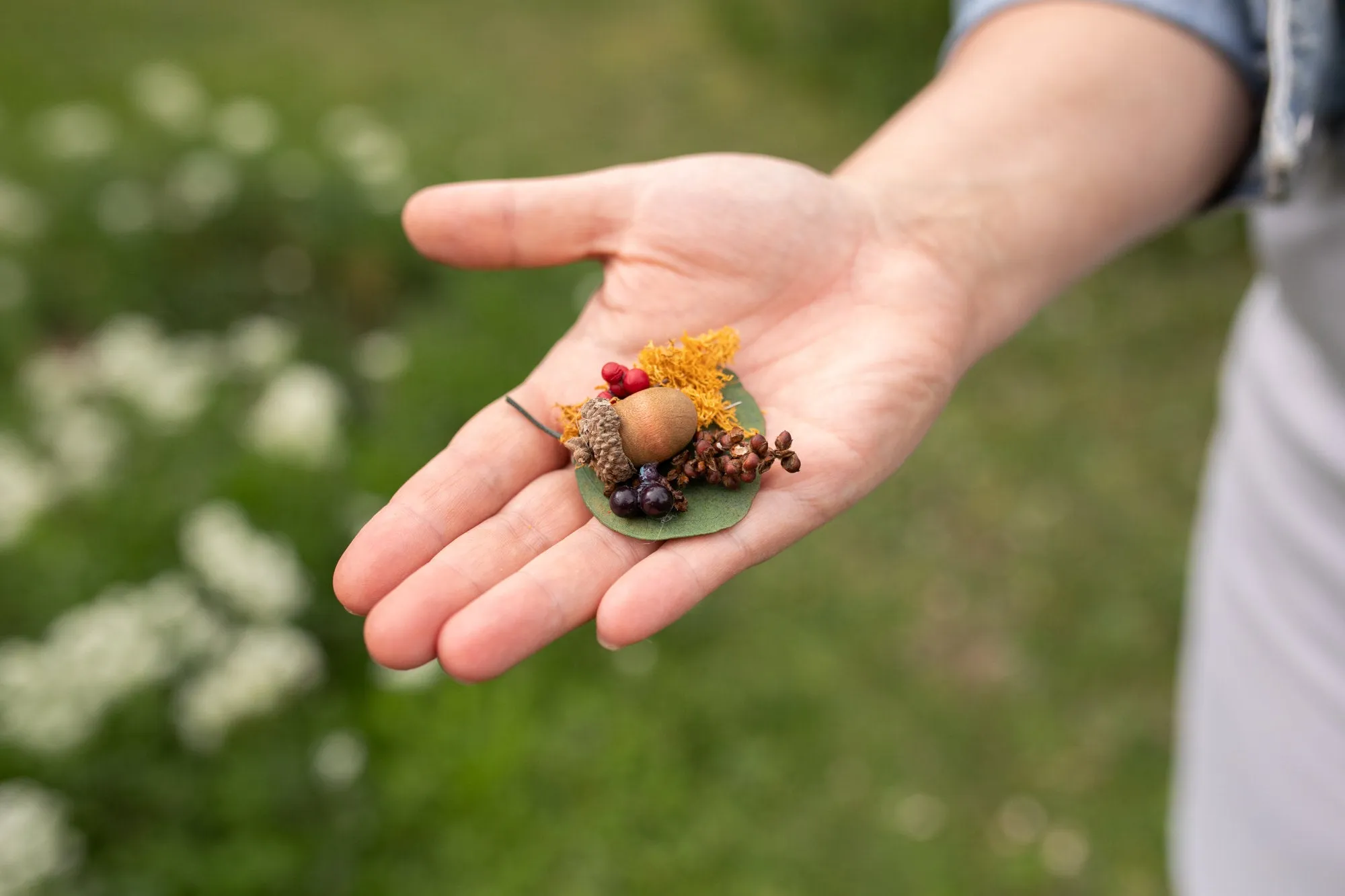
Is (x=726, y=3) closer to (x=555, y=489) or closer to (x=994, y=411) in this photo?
(x=994, y=411)

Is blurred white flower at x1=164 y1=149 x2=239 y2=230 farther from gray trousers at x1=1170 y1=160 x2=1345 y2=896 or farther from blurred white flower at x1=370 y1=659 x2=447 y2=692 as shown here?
gray trousers at x1=1170 y1=160 x2=1345 y2=896

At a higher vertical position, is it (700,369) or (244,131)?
(244,131)

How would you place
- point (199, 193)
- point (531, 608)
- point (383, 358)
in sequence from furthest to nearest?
point (199, 193) → point (383, 358) → point (531, 608)

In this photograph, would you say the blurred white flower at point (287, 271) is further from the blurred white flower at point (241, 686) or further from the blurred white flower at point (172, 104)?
the blurred white flower at point (241, 686)

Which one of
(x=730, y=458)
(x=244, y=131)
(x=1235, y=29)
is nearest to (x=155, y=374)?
(x=244, y=131)

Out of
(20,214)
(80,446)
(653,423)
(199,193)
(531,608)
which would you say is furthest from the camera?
(199,193)

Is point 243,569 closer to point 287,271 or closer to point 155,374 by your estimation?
point 155,374

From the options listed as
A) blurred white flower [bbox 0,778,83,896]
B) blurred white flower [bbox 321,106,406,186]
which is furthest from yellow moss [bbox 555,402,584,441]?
blurred white flower [bbox 321,106,406,186]
